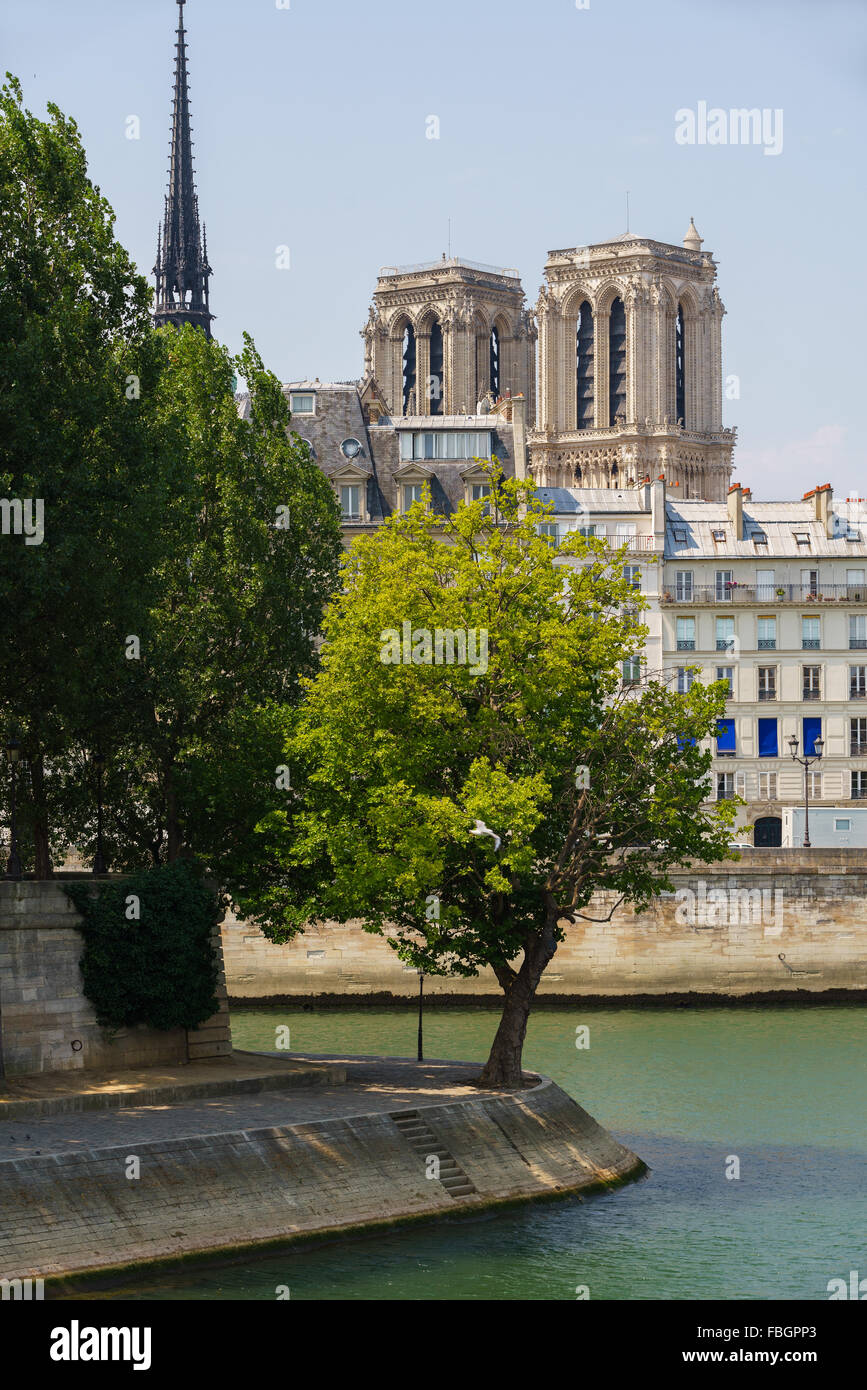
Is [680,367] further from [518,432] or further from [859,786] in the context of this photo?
[859,786]

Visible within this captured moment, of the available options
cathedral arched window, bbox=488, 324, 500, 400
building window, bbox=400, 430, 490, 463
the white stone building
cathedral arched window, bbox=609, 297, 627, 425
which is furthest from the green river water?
cathedral arched window, bbox=488, 324, 500, 400

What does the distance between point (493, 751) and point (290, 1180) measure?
9.84 meters

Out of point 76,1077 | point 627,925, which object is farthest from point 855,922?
point 76,1077

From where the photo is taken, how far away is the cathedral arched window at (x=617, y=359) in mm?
159125

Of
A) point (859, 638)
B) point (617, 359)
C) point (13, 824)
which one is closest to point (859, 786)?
point (859, 638)

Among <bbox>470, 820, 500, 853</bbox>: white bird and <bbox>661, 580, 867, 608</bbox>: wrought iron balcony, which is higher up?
<bbox>661, 580, 867, 608</bbox>: wrought iron balcony

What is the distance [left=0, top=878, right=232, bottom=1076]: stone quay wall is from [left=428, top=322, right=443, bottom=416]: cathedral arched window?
122132mm

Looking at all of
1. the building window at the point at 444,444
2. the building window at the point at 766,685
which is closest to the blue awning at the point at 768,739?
the building window at the point at 766,685

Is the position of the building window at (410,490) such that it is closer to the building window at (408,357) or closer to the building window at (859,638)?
the building window at (859,638)

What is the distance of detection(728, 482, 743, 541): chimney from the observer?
8250 cm

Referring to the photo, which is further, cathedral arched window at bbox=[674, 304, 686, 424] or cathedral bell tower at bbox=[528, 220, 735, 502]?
cathedral arched window at bbox=[674, 304, 686, 424]

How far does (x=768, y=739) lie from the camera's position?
81125 mm

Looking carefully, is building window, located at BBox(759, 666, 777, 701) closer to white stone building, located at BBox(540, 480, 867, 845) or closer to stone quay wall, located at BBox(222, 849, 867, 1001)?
white stone building, located at BBox(540, 480, 867, 845)
